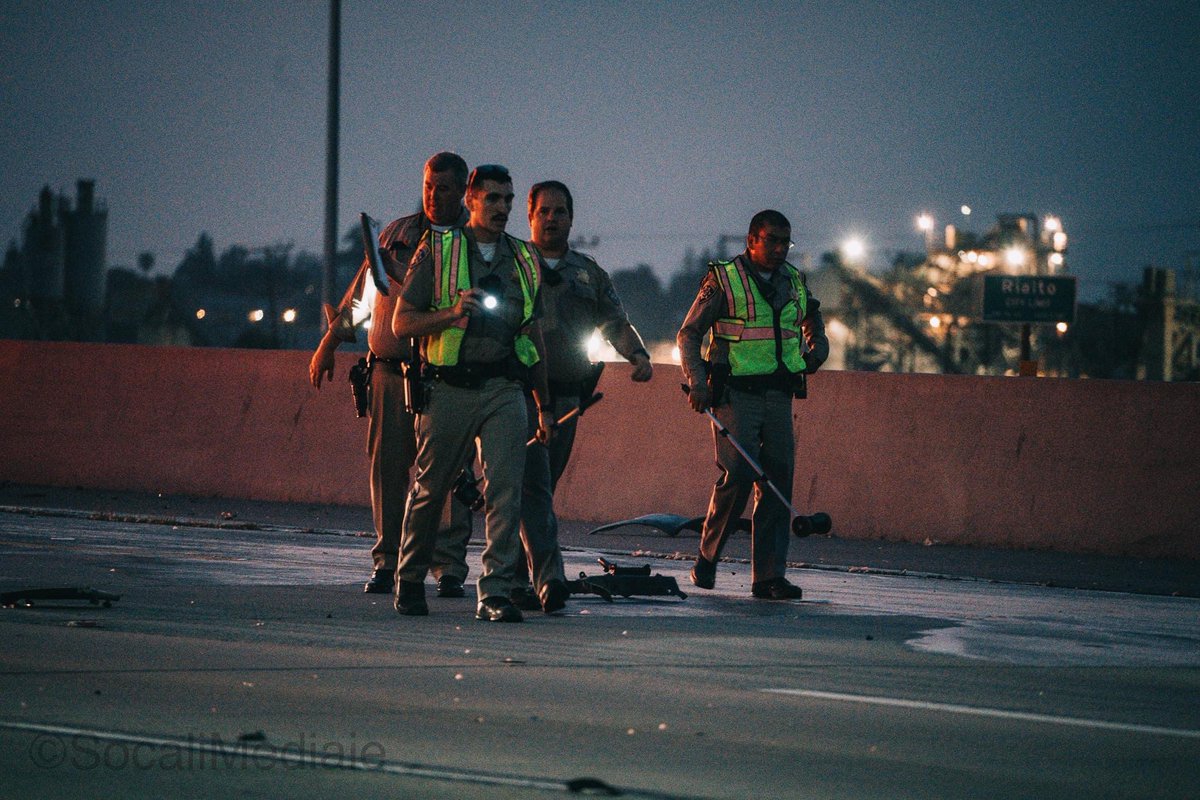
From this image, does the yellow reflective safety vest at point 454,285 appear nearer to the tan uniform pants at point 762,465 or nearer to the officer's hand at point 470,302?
the officer's hand at point 470,302

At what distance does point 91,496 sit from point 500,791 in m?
13.7

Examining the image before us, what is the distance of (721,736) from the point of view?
612 cm

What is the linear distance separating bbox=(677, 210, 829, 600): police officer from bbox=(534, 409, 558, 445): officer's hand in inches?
59.6

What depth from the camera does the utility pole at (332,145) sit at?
24172 mm

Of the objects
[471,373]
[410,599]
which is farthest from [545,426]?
[410,599]

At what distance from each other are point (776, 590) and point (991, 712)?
3956mm

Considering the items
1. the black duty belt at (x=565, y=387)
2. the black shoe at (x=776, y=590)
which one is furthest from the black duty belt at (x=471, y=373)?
the black shoe at (x=776, y=590)

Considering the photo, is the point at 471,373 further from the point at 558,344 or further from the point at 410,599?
the point at 410,599

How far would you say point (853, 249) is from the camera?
86.2 m

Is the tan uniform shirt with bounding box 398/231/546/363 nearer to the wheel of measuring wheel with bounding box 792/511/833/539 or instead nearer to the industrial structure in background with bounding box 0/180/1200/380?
the wheel of measuring wheel with bounding box 792/511/833/539

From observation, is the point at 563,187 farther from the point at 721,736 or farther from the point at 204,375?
the point at 204,375

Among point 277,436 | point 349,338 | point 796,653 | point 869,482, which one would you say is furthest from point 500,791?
point 277,436

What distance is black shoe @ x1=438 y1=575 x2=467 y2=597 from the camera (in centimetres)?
1010

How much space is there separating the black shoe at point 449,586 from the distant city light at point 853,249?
251 ft
